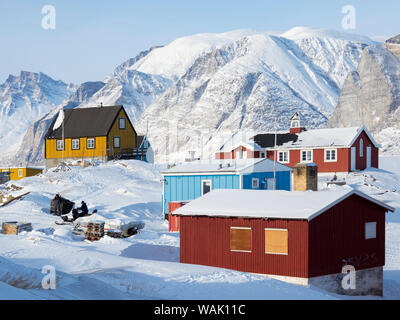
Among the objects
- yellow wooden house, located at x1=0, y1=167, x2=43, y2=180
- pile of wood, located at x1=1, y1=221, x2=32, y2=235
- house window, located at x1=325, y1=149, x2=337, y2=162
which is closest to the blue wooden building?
pile of wood, located at x1=1, y1=221, x2=32, y2=235

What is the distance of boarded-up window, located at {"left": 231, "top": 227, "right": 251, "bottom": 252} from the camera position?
21.5 m

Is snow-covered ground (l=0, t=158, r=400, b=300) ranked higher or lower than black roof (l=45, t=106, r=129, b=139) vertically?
lower

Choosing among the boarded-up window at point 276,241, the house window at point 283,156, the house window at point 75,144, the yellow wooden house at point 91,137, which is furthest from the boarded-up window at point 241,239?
the house window at point 75,144

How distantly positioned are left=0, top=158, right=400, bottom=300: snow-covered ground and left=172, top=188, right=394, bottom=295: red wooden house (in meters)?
Result: 1.09

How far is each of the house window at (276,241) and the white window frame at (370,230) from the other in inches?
164

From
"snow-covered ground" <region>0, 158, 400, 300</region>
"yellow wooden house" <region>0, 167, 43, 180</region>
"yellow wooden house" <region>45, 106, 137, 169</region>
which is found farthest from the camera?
"yellow wooden house" <region>0, 167, 43, 180</region>

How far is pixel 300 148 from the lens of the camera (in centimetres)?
5600

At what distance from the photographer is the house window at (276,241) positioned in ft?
68.3

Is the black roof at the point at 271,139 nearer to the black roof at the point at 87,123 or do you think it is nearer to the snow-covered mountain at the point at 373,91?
the black roof at the point at 87,123

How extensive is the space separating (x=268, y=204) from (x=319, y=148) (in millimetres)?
34048

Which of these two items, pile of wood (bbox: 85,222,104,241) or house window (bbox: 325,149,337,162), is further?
house window (bbox: 325,149,337,162)

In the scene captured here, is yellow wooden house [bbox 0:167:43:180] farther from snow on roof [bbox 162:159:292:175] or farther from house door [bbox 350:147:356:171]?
house door [bbox 350:147:356:171]

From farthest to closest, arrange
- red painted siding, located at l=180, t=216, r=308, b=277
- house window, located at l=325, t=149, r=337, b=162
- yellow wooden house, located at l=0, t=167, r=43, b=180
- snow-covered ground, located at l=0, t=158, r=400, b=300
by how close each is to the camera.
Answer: yellow wooden house, located at l=0, t=167, r=43, b=180
house window, located at l=325, t=149, r=337, b=162
red painted siding, located at l=180, t=216, r=308, b=277
snow-covered ground, located at l=0, t=158, r=400, b=300
